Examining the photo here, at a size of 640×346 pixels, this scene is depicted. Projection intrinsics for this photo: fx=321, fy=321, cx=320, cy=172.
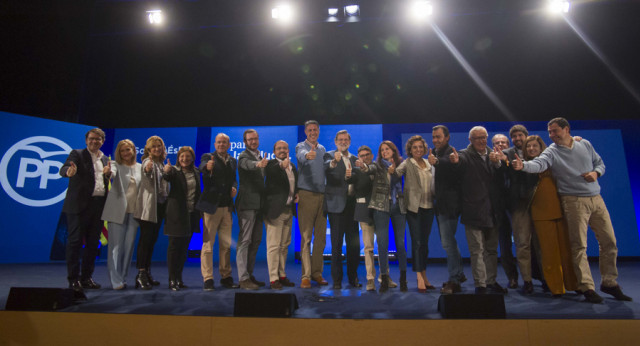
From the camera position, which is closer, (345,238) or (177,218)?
(177,218)

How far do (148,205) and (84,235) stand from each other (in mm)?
621

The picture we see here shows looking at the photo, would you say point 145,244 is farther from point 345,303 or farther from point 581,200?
point 581,200

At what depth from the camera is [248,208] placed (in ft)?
10.5

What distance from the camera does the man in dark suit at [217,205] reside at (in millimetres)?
3156

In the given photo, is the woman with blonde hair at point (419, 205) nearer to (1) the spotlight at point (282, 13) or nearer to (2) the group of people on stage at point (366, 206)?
(2) the group of people on stage at point (366, 206)

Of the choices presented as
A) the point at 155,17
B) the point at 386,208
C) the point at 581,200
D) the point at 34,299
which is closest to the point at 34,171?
the point at 155,17

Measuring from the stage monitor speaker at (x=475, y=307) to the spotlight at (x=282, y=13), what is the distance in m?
5.24

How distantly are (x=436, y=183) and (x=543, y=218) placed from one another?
37.3 inches

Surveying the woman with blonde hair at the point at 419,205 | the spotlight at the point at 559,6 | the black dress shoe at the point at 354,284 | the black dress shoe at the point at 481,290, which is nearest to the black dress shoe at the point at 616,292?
the black dress shoe at the point at 481,290

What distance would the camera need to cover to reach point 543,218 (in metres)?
2.83

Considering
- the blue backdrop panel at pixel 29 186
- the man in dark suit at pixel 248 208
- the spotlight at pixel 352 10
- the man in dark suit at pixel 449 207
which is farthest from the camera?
the spotlight at pixel 352 10

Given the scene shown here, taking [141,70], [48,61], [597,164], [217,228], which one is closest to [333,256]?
[217,228]

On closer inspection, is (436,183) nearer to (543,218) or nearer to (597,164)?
(543,218)

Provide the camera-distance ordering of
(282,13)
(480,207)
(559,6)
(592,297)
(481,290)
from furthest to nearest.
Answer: (282,13) → (559,6) → (480,207) → (481,290) → (592,297)
